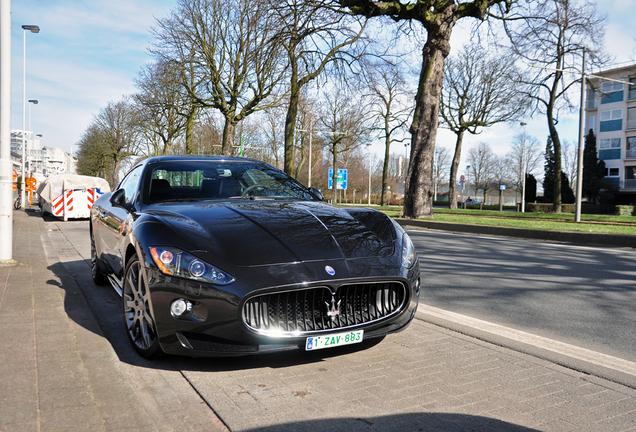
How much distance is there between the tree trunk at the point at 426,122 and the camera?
63.1 ft

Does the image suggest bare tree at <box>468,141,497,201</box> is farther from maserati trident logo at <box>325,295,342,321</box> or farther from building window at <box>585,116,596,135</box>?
maserati trident logo at <box>325,295,342,321</box>

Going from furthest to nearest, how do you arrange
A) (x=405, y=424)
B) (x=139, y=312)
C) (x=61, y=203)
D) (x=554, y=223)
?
(x=61, y=203), (x=554, y=223), (x=139, y=312), (x=405, y=424)

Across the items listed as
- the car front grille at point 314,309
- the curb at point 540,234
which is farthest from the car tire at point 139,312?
the curb at point 540,234

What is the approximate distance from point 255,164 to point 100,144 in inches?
2170

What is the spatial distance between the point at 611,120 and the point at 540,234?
4993 centimetres

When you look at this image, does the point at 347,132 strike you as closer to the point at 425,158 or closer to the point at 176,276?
the point at 425,158

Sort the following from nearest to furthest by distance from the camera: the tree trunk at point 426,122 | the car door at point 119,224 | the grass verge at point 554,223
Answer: the car door at point 119,224 < the grass verge at point 554,223 < the tree trunk at point 426,122

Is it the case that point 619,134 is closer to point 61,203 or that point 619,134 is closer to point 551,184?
point 551,184

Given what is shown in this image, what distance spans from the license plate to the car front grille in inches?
2.1

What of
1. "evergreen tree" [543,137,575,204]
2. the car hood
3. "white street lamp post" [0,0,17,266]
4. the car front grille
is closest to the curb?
the car hood

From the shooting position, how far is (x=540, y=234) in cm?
1431

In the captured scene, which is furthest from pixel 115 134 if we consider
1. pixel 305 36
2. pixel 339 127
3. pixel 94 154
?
pixel 305 36

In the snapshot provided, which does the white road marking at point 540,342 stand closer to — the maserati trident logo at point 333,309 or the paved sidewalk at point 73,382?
the maserati trident logo at point 333,309

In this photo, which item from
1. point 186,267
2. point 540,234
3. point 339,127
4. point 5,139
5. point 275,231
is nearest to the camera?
point 186,267
